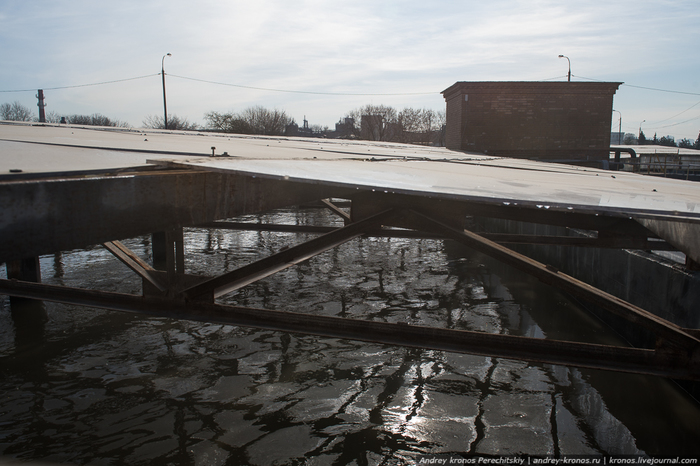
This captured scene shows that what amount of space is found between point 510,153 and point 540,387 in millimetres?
17437

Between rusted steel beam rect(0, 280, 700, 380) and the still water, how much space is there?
4.51 feet

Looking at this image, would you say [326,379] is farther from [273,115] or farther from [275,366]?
[273,115]

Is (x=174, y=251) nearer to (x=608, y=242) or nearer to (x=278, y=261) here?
(x=278, y=261)

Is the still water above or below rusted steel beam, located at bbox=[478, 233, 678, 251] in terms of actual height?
below

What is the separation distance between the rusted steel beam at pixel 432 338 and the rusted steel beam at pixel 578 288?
0.35 feet

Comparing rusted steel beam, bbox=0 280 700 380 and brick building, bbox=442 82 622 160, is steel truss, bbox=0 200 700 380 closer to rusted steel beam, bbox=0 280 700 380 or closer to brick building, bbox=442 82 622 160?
rusted steel beam, bbox=0 280 700 380

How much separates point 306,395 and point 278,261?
209cm

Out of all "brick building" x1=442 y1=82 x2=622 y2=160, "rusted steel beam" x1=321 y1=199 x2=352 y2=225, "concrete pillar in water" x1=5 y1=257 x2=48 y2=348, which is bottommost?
"concrete pillar in water" x1=5 y1=257 x2=48 y2=348

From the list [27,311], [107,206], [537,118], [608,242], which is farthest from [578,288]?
[537,118]

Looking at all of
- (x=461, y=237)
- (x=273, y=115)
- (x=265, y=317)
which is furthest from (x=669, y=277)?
(x=273, y=115)

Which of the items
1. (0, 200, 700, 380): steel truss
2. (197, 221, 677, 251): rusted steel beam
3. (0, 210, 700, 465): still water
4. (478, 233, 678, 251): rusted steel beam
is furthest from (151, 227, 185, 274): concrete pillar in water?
(478, 233, 678, 251): rusted steel beam

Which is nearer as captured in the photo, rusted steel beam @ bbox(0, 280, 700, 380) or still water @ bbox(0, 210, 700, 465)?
rusted steel beam @ bbox(0, 280, 700, 380)

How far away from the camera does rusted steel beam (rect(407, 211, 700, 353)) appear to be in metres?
2.29

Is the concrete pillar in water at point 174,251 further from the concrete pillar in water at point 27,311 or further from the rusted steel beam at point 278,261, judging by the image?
the concrete pillar in water at point 27,311
